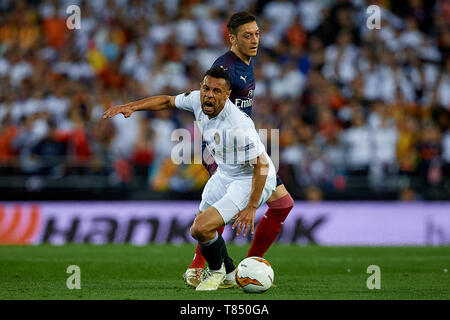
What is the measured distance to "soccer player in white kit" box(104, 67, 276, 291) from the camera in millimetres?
8266

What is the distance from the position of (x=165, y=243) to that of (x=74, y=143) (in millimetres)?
2633

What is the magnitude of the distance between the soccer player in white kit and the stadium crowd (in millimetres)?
7455

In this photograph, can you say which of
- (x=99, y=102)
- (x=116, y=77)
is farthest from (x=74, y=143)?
(x=116, y=77)

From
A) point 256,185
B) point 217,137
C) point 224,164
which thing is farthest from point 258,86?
point 256,185

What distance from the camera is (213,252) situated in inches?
336

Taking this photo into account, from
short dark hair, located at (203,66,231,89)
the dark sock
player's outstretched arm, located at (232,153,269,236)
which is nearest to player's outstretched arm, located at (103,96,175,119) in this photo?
short dark hair, located at (203,66,231,89)

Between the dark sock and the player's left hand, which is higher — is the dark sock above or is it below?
below

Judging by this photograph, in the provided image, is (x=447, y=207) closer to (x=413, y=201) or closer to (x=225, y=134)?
(x=413, y=201)

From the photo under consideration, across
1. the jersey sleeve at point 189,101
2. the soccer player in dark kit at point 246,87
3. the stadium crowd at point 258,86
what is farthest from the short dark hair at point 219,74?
the stadium crowd at point 258,86

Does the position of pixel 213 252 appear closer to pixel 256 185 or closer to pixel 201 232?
pixel 201 232

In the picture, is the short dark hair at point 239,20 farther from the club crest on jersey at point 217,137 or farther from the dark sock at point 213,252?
the dark sock at point 213,252

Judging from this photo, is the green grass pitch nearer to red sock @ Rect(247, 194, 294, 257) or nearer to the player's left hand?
red sock @ Rect(247, 194, 294, 257)

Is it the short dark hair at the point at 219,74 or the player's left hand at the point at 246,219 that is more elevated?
the short dark hair at the point at 219,74

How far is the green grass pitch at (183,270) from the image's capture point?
8148 millimetres
